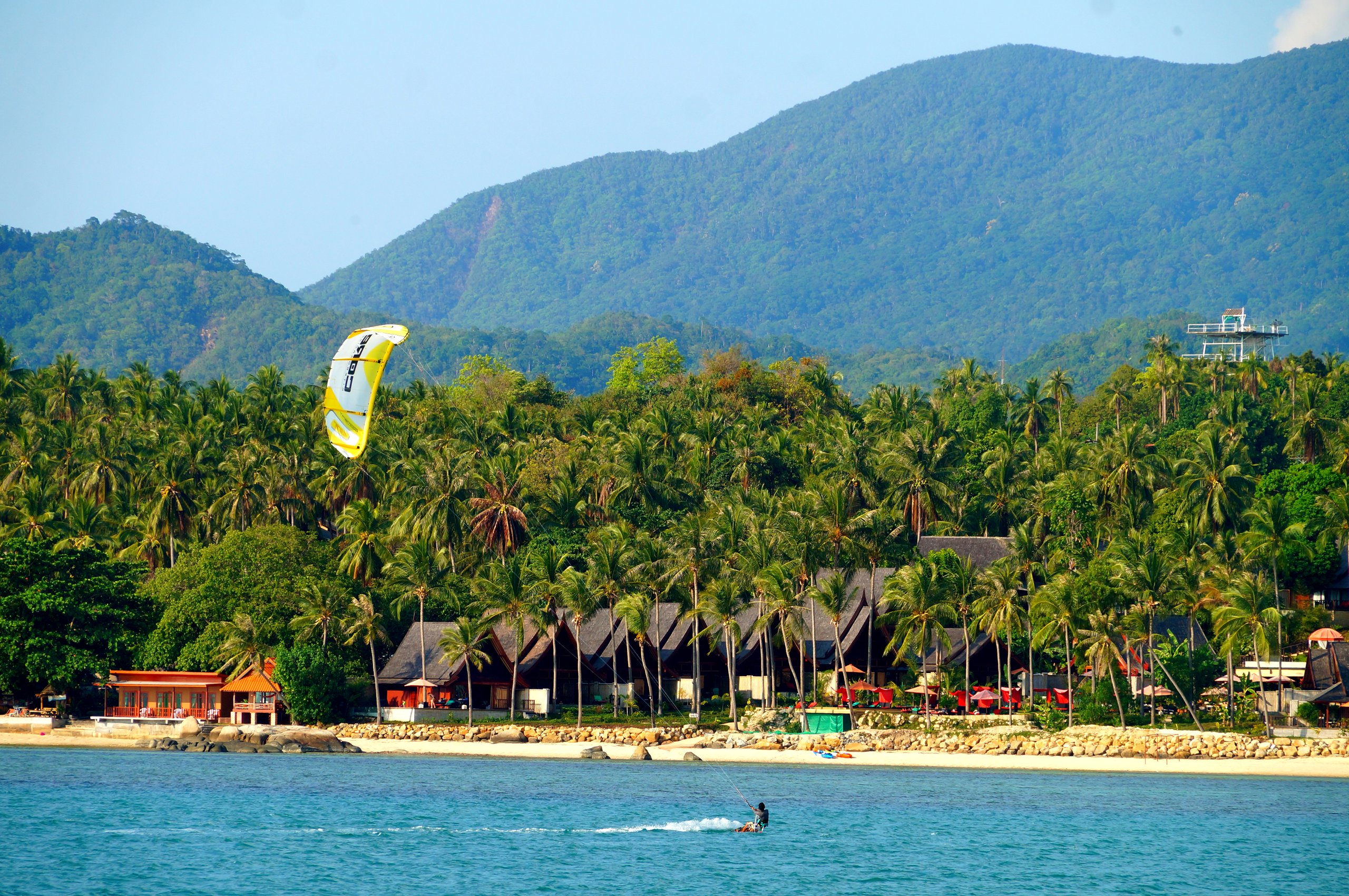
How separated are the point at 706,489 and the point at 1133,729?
29657 mm

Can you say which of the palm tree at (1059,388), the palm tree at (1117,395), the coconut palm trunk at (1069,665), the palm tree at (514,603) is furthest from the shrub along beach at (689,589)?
the palm tree at (1059,388)

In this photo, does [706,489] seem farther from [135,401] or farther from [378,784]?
[135,401]

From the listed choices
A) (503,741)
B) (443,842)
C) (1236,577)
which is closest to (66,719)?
(503,741)

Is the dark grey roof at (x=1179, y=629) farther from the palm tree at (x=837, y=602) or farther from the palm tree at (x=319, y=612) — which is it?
the palm tree at (x=319, y=612)

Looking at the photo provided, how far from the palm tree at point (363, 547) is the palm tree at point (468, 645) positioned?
286 inches

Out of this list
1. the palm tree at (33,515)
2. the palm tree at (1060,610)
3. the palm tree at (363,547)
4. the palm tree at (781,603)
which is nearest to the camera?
the palm tree at (1060,610)

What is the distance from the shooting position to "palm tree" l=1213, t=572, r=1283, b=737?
55938 mm

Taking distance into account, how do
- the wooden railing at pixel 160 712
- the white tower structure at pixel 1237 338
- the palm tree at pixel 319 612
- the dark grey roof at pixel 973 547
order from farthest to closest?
the white tower structure at pixel 1237 338 < the dark grey roof at pixel 973 547 < the wooden railing at pixel 160 712 < the palm tree at pixel 319 612

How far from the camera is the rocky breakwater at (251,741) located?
62844mm

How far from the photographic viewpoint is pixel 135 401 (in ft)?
334

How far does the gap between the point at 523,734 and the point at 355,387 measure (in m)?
30.4

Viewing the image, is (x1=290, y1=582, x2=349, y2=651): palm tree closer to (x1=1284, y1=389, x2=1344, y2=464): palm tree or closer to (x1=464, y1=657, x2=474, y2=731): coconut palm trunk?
(x1=464, y1=657, x2=474, y2=731): coconut palm trunk

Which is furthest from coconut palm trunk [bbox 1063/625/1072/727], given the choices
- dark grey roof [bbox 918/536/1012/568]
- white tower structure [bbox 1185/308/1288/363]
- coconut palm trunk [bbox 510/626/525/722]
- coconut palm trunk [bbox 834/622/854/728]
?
white tower structure [bbox 1185/308/1288/363]

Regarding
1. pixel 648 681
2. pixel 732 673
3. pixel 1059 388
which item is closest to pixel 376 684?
pixel 648 681
